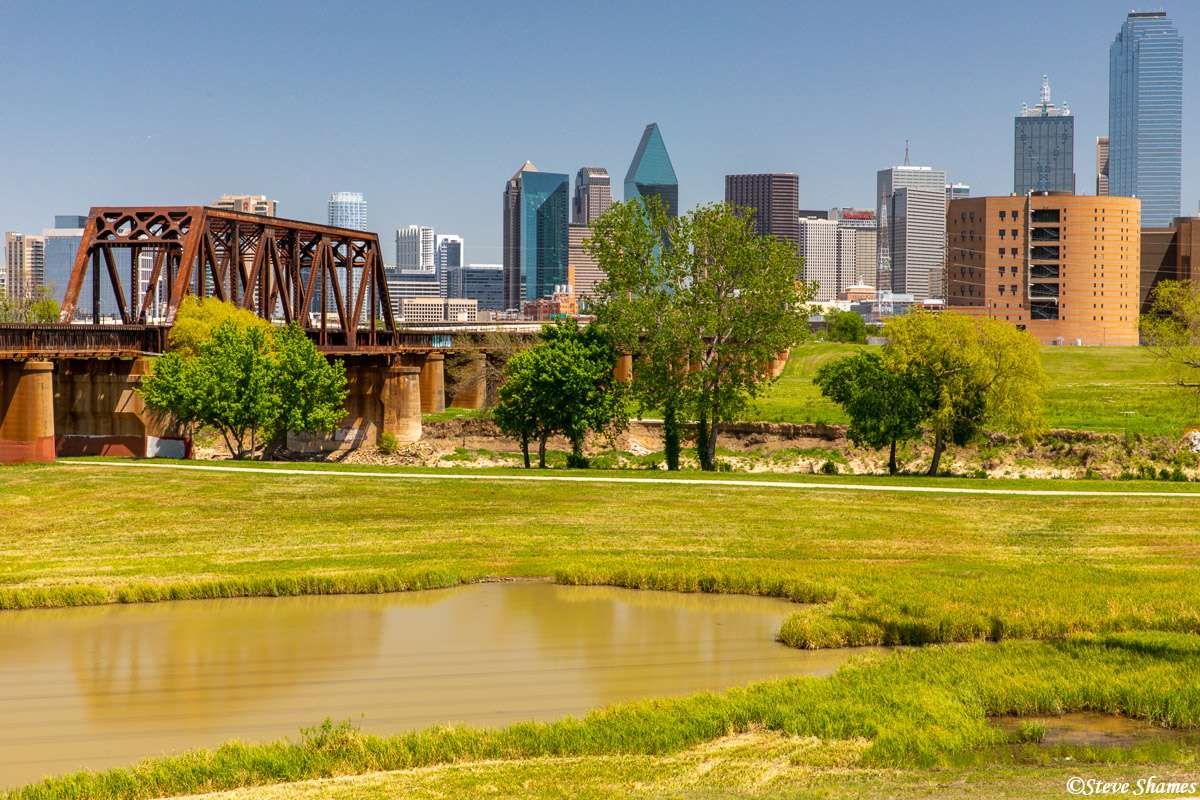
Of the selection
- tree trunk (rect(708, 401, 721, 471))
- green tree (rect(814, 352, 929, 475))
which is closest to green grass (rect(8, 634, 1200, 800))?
green tree (rect(814, 352, 929, 475))

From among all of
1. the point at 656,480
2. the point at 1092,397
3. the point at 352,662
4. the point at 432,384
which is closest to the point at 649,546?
the point at 352,662

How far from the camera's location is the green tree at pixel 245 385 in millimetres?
51469

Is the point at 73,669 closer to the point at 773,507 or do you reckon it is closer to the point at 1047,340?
the point at 773,507

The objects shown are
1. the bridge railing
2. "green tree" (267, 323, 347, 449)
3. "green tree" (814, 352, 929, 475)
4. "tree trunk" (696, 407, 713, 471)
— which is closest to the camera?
"green tree" (814, 352, 929, 475)

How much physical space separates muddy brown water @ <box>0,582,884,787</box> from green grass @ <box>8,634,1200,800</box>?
1129 mm

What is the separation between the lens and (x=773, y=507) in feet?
116

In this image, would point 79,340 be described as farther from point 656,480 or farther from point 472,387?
point 472,387

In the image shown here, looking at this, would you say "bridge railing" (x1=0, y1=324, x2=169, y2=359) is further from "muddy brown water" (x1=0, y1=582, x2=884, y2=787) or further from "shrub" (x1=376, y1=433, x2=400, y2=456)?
"muddy brown water" (x1=0, y1=582, x2=884, y2=787)

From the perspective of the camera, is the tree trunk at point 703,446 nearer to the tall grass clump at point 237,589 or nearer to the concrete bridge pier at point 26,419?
the tall grass clump at point 237,589

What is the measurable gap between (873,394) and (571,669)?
34046 mm

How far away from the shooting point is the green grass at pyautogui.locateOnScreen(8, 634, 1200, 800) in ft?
45.1

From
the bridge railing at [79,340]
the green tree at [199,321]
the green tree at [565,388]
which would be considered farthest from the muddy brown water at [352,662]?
the green tree at [199,321]

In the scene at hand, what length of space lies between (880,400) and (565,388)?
15067mm

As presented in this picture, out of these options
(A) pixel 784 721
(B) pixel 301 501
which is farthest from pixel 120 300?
(A) pixel 784 721
